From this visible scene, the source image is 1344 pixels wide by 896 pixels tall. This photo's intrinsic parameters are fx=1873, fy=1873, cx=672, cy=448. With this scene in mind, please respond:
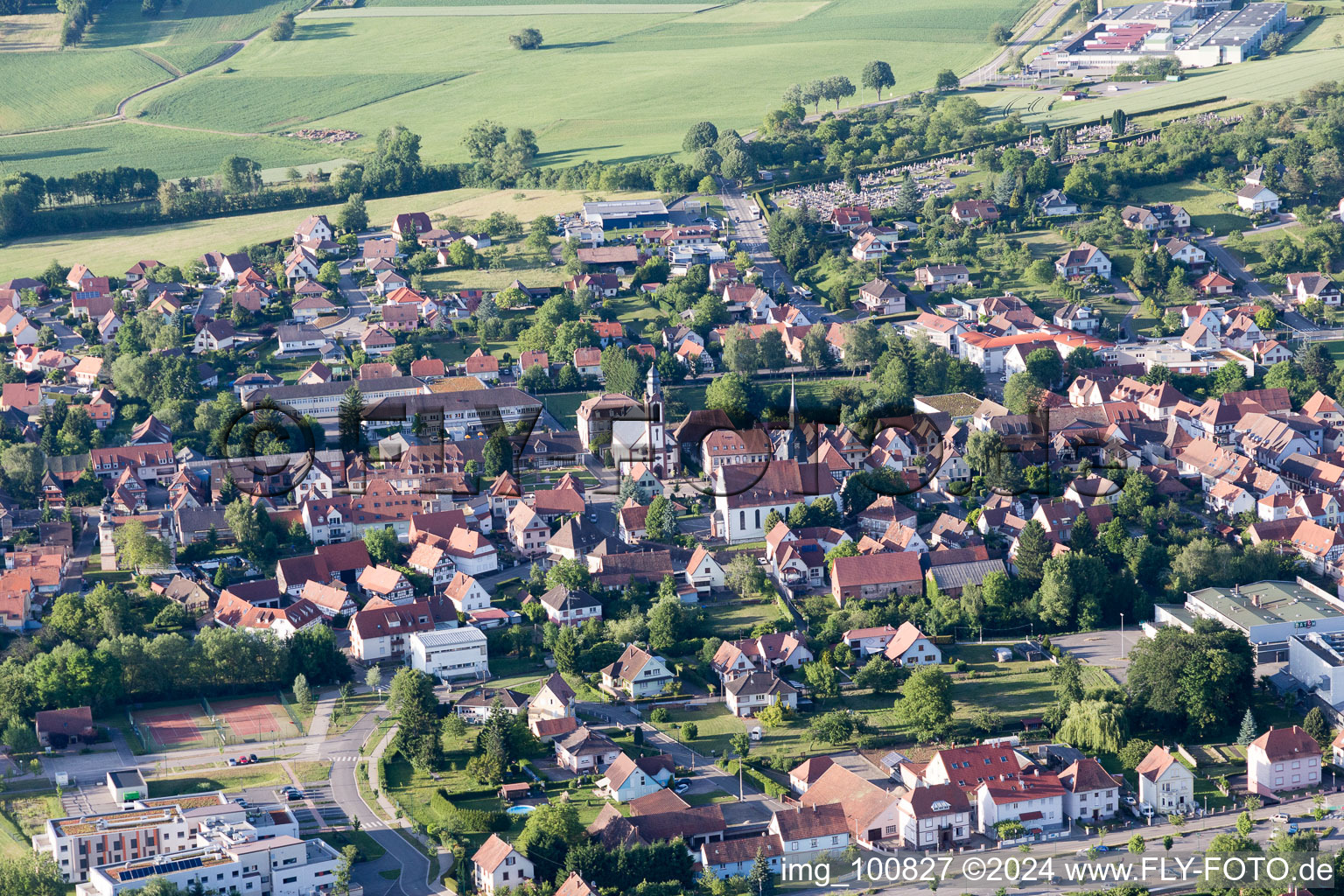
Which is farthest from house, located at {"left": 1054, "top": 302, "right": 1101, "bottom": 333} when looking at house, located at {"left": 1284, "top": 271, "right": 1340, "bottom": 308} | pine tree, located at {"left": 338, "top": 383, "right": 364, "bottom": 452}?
pine tree, located at {"left": 338, "top": 383, "right": 364, "bottom": 452}

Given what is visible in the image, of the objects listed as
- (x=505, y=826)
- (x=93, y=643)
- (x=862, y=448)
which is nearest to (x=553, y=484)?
(x=862, y=448)

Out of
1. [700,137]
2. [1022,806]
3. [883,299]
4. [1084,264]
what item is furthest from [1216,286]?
[1022,806]

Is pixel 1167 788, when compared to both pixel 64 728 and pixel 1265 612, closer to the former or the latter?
pixel 1265 612

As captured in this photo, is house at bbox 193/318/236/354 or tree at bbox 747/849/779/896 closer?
tree at bbox 747/849/779/896

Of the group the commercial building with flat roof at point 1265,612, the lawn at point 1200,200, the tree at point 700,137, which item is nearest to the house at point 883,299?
the lawn at point 1200,200

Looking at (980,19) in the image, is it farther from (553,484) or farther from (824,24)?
(553,484)

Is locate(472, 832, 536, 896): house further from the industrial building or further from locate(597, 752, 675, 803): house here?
the industrial building
